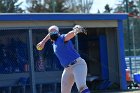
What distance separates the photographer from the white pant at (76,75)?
9320mm

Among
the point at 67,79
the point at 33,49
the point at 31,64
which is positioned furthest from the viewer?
the point at 33,49

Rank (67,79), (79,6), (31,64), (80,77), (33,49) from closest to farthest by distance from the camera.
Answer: (80,77) < (67,79) < (31,64) < (33,49) < (79,6)

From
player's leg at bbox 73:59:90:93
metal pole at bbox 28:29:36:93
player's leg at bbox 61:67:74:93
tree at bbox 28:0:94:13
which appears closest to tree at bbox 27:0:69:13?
tree at bbox 28:0:94:13

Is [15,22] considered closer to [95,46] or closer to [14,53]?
[14,53]

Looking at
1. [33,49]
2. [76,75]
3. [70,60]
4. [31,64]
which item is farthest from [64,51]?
[33,49]

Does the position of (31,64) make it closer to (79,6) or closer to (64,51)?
(64,51)

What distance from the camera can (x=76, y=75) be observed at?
30.6ft

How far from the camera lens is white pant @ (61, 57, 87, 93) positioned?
9320mm

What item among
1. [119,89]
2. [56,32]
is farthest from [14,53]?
[56,32]

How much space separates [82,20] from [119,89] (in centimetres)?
308

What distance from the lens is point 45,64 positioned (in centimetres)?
1597

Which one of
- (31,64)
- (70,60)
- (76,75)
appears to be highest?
(70,60)

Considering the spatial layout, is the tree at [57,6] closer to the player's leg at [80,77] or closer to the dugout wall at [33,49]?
the dugout wall at [33,49]

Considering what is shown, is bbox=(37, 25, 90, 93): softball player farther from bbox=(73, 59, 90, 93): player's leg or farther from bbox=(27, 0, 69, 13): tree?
bbox=(27, 0, 69, 13): tree
